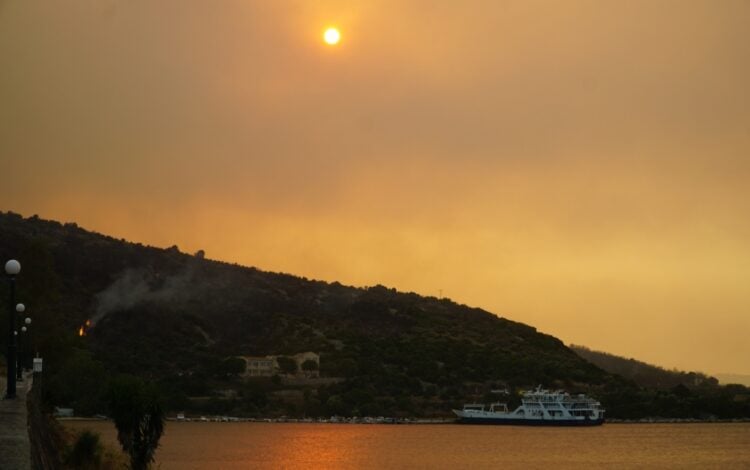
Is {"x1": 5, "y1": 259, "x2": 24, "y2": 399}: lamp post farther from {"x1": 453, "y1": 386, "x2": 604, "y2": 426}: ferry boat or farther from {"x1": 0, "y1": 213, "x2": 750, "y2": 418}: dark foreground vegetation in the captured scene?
{"x1": 453, "y1": 386, "x2": 604, "y2": 426}: ferry boat

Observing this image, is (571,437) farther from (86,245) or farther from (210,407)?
(86,245)

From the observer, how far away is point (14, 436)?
21578 millimetres

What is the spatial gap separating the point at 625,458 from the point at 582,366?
249 ft

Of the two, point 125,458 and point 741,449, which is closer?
point 125,458

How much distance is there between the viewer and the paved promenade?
18.5 meters

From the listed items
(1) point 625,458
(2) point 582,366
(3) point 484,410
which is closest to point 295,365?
(3) point 484,410

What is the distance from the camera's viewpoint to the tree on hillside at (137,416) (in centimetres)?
3391

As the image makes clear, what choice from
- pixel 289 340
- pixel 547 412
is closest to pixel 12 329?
pixel 547 412

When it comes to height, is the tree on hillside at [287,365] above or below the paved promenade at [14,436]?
above

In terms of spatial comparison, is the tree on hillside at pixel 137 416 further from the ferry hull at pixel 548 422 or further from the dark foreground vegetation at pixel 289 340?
the ferry hull at pixel 548 422

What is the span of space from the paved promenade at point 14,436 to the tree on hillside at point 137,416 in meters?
3.37

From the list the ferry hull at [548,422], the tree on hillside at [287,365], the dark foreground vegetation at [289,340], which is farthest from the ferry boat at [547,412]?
the tree on hillside at [287,365]

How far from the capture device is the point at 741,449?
90.7 m

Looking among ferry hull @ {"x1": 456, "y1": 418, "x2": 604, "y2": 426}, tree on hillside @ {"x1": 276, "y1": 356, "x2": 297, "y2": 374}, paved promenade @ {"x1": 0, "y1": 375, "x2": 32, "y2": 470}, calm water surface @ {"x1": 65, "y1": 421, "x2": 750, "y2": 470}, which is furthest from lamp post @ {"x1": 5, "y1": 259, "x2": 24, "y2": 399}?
ferry hull @ {"x1": 456, "y1": 418, "x2": 604, "y2": 426}
